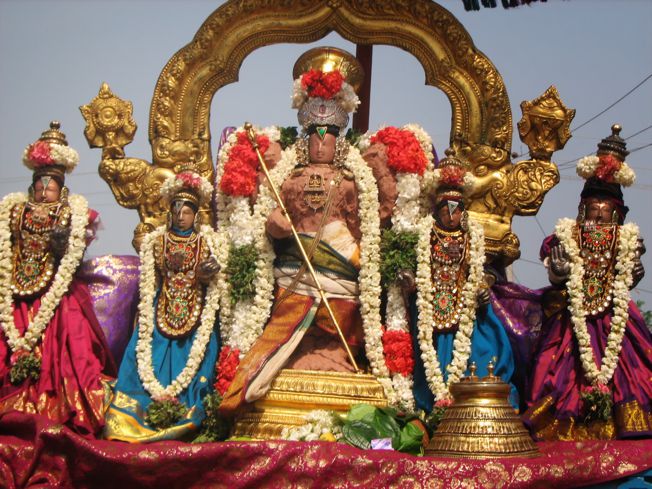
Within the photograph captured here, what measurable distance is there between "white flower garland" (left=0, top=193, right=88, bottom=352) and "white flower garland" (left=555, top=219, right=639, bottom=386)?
403 cm

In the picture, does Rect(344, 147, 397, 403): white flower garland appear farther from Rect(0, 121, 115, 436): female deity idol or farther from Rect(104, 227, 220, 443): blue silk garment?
Rect(0, 121, 115, 436): female deity idol

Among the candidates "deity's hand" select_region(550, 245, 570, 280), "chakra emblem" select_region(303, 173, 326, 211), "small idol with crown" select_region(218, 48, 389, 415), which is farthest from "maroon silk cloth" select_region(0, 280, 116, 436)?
"deity's hand" select_region(550, 245, 570, 280)

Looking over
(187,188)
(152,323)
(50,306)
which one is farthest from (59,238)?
(187,188)

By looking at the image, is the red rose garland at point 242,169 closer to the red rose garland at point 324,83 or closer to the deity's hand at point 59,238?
the red rose garland at point 324,83

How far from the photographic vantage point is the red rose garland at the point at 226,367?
8.76m

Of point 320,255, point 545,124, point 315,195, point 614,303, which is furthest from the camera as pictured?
point 545,124

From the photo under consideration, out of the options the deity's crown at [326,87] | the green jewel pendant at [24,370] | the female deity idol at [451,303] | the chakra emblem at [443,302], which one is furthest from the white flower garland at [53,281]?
the chakra emblem at [443,302]

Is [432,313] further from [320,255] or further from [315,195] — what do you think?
[315,195]

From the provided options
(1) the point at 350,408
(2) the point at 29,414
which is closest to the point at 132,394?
(2) the point at 29,414

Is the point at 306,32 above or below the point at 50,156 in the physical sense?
above

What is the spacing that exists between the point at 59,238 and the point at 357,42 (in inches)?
133

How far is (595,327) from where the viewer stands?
8.72m

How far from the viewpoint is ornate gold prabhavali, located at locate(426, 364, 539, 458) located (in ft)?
24.1

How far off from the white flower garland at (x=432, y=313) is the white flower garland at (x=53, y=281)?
2.85m
